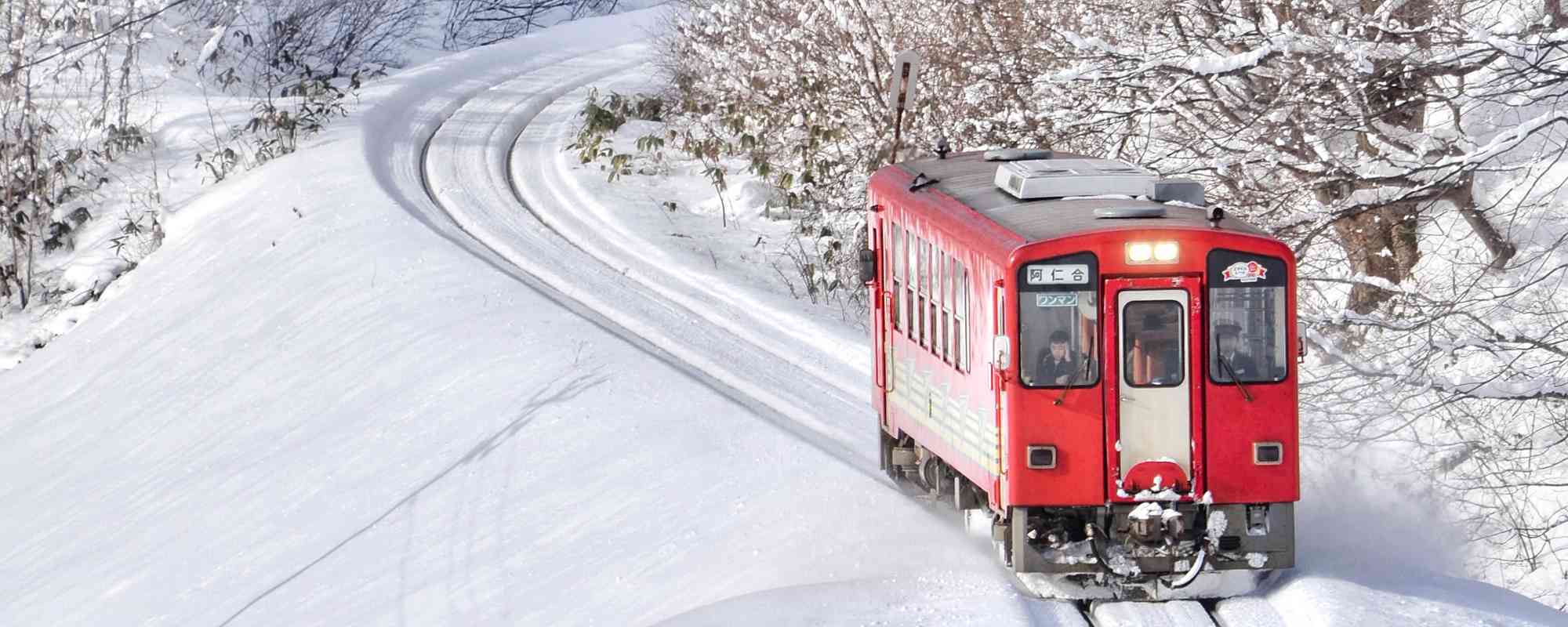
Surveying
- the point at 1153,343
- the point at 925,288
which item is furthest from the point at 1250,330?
the point at 925,288

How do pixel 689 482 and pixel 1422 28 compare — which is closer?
pixel 1422 28

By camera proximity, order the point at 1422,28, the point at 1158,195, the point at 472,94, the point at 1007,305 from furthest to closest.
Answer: the point at 472,94 → the point at 1422,28 → the point at 1158,195 → the point at 1007,305

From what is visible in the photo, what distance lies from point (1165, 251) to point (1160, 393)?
85 centimetres

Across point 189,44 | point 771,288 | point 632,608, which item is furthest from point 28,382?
point 632,608

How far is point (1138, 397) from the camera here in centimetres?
1025

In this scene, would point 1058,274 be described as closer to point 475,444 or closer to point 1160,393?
point 1160,393

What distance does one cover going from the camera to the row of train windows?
11156mm

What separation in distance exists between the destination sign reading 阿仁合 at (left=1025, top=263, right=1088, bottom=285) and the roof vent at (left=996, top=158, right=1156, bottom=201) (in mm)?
1287

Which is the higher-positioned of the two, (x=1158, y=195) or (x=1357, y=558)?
(x=1158, y=195)

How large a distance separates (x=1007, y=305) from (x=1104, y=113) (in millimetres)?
5522

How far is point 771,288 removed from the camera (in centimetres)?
2305

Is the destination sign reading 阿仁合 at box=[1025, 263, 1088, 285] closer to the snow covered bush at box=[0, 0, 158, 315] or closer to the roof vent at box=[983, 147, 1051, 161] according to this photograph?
the roof vent at box=[983, 147, 1051, 161]

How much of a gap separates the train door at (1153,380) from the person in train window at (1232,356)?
172 mm

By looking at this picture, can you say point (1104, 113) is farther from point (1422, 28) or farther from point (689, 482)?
point (689, 482)
